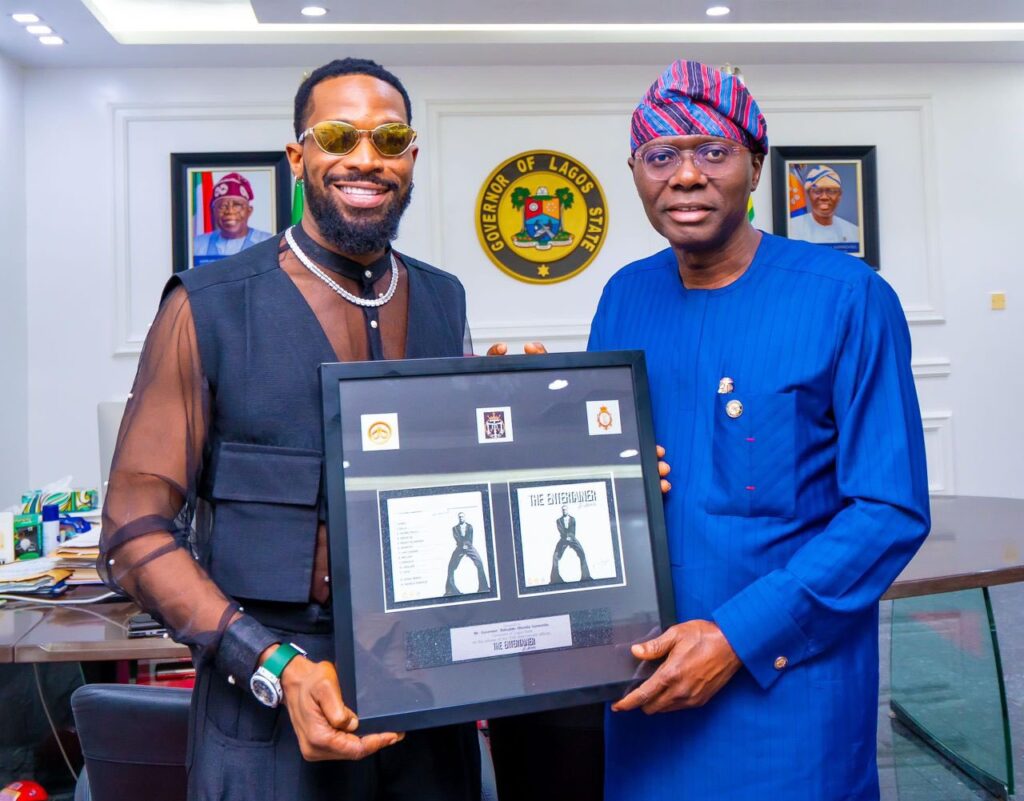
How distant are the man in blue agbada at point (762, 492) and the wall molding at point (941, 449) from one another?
5225 millimetres

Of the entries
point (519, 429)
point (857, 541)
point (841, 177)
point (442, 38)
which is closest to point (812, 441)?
point (857, 541)

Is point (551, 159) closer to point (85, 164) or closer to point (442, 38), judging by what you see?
point (442, 38)

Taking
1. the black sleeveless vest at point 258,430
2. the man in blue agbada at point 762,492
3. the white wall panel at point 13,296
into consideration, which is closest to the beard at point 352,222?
the black sleeveless vest at point 258,430

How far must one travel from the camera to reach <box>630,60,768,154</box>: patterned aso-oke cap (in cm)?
134

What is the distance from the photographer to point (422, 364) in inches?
49.7

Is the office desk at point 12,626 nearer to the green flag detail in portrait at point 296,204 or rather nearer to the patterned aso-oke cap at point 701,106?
the patterned aso-oke cap at point 701,106

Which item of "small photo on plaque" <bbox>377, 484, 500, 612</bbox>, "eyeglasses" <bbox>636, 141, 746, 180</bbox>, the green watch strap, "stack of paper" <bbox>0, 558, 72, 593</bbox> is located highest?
"eyeglasses" <bbox>636, 141, 746, 180</bbox>

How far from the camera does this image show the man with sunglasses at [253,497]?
4.10ft

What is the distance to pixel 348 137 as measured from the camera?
1.37 metres

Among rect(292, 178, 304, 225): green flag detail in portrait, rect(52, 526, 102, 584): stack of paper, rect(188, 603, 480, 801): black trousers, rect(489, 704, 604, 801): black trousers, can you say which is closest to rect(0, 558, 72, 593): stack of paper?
rect(52, 526, 102, 584): stack of paper

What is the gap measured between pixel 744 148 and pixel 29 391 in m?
5.25

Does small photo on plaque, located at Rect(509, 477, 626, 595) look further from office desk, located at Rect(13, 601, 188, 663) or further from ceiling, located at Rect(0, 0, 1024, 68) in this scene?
ceiling, located at Rect(0, 0, 1024, 68)

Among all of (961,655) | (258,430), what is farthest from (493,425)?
(961,655)

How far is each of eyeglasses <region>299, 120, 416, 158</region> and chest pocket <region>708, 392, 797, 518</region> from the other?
63 cm
